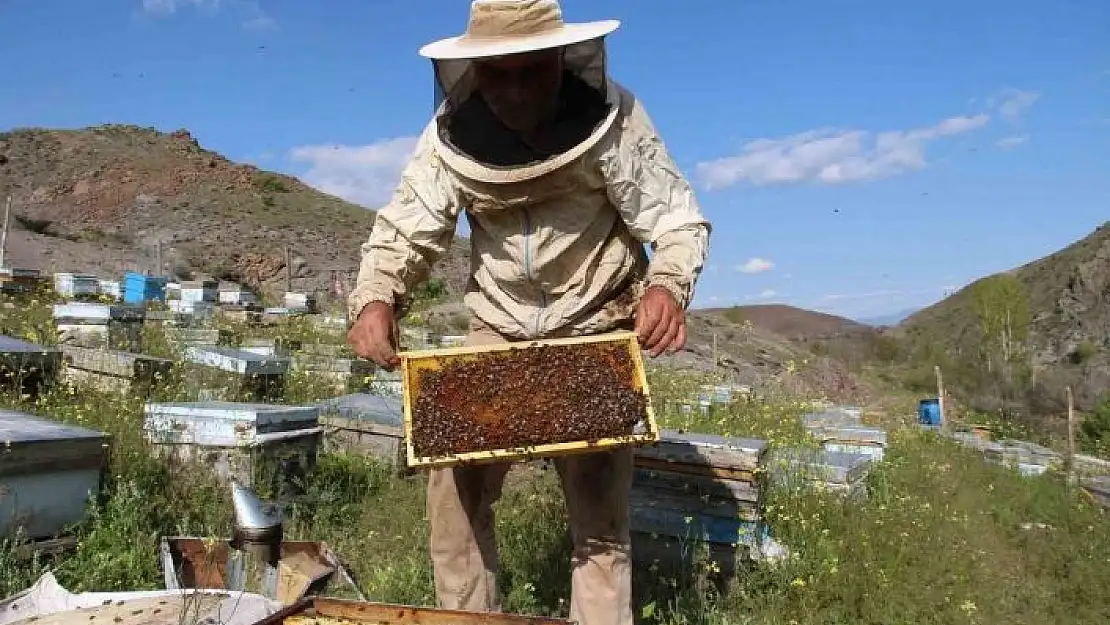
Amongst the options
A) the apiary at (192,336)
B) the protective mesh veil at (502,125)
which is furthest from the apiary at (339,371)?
the protective mesh veil at (502,125)

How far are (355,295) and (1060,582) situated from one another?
5.54m

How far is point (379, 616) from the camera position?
1.82 meters

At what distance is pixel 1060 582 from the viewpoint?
226 inches

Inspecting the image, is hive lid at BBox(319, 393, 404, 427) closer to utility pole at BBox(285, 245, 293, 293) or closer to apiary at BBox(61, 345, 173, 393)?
apiary at BBox(61, 345, 173, 393)

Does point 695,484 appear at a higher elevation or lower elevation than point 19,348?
lower

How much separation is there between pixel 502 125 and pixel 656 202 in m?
0.59

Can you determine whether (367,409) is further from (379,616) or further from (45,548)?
(379,616)

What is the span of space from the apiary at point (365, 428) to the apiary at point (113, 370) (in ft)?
Result: 4.11

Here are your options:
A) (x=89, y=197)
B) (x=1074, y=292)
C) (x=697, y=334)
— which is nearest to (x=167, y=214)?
(x=89, y=197)

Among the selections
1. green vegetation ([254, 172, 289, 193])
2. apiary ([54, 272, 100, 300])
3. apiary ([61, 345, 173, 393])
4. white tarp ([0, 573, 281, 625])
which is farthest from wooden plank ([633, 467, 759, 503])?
green vegetation ([254, 172, 289, 193])

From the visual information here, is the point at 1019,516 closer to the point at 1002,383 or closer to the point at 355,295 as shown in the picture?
the point at 355,295

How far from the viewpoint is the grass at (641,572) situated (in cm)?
359

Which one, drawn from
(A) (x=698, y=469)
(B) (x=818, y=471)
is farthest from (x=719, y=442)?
(B) (x=818, y=471)

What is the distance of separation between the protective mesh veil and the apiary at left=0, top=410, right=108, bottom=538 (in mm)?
2162
